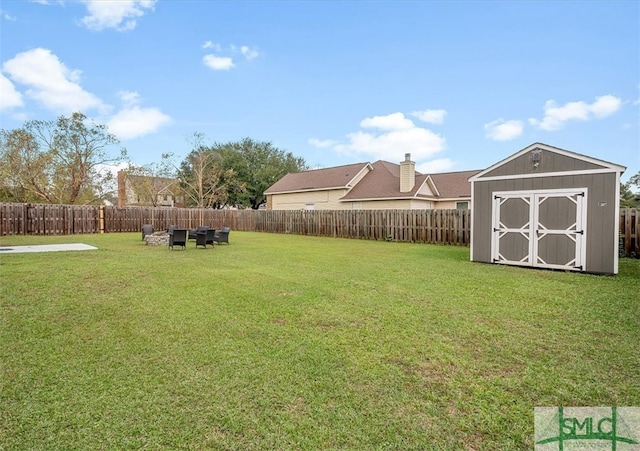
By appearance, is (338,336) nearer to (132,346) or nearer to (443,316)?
(443,316)

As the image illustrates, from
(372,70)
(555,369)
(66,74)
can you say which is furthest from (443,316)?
(66,74)

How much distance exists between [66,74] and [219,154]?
20792mm

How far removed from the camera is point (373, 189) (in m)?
23.6

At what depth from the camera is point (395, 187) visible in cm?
2253

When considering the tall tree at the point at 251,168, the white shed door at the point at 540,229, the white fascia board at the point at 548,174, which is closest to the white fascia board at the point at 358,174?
the white fascia board at the point at 548,174

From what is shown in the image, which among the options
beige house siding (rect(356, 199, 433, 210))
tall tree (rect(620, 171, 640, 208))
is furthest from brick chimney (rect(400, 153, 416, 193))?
tall tree (rect(620, 171, 640, 208))

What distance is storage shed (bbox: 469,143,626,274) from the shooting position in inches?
307

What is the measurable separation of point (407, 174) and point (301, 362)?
19.4 metres

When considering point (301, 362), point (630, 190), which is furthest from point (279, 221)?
point (630, 190)

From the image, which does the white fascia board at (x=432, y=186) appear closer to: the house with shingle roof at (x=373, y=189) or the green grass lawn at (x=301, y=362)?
the house with shingle roof at (x=373, y=189)

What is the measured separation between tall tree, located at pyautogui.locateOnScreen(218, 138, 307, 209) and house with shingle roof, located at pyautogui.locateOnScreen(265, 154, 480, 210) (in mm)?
8896

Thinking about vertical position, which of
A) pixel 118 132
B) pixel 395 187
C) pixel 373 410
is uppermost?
pixel 118 132

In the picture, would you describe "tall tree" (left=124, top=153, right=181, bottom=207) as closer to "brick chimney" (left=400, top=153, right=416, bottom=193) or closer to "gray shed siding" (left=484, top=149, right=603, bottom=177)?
"brick chimney" (left=400, top=153, right=416, bottom=193)

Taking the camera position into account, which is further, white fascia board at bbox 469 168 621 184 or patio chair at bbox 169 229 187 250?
patio chair at bbox 169 229 187 250
